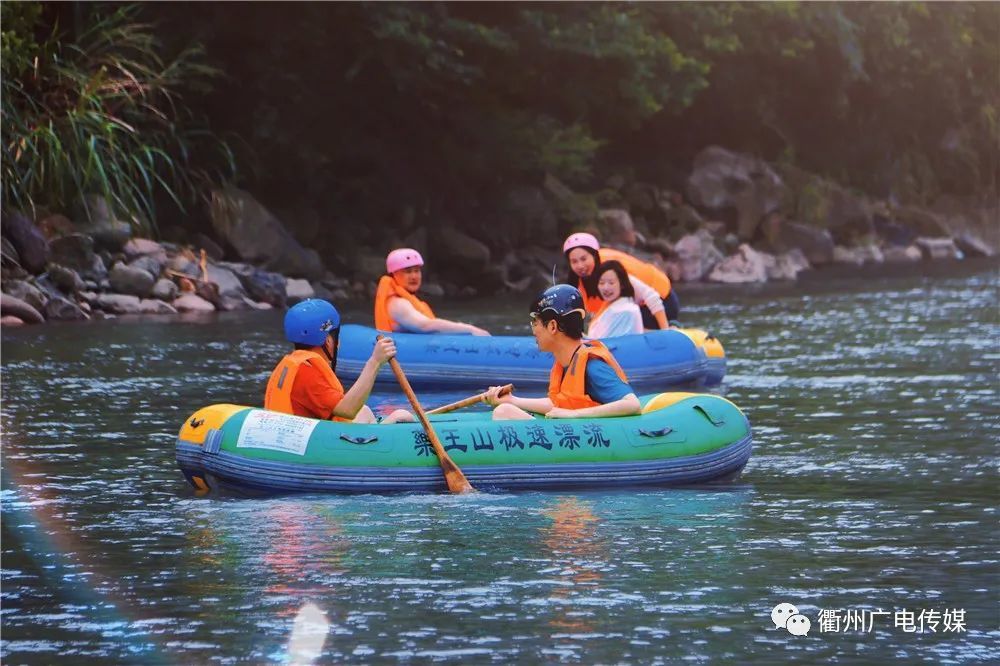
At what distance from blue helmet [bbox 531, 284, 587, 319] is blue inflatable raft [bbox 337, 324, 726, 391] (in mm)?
4329

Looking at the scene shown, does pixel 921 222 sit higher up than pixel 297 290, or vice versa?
pixel 921 222

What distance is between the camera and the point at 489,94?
92.1ft

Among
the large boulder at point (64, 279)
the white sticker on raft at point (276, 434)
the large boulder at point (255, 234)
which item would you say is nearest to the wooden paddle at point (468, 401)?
the white sticker on raft at point (276, 434)

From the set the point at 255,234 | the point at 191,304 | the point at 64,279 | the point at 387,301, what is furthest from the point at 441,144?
the point at 387,301

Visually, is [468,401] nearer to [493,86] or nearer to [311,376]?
[311,376]

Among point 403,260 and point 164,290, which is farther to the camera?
point 164,290

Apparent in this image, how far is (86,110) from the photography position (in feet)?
71.8

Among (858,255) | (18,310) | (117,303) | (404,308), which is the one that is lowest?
(858,255)

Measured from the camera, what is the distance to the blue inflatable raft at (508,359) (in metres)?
13.4

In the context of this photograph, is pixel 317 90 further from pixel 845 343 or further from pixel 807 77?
pixel 807 77

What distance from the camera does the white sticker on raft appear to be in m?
8.74

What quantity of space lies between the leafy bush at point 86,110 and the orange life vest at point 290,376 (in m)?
12.1

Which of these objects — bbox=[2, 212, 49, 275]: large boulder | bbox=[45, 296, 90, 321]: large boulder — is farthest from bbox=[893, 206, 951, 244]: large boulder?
bbox=[45, 296, 90, 321]: large boulder

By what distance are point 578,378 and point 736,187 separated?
27.0 m
